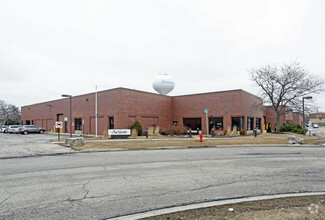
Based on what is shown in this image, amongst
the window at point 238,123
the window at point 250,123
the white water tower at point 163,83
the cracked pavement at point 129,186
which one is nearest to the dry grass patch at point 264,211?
the cracked pavement at point 129,186

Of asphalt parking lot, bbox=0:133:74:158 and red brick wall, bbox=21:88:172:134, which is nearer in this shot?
asphalt parking lot, bbox=0:133:74:158

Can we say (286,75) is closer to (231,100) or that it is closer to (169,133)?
(231,100)

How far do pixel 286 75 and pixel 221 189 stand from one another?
31.3 metres

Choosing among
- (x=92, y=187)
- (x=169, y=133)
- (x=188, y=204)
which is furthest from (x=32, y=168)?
(x=169, y=133)

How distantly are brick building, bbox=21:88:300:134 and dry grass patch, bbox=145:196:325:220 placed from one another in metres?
23.7

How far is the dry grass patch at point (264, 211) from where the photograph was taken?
3572mm

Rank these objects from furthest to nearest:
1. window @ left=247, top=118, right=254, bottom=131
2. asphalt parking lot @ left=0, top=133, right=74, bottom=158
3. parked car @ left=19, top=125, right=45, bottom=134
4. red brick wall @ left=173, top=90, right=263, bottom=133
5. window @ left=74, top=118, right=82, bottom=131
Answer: parked car @ left=19, top=125, right=45, bottom=134, window @ left=74, top=118, right=82, bottom=131, window @ left=247, top=118, right=254, bottom=131, red brick wall @ left=173, top=90, right=263, bottom=133, asphalt parking lot @ left=0, top=133, right=74, bottom=158

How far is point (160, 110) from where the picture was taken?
33031 millimetres

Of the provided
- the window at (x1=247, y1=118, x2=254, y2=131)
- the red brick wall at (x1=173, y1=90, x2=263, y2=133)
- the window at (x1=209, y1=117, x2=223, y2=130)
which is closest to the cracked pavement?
the red brick wall at (x1=173, y1=90, x2=263, y2=133)

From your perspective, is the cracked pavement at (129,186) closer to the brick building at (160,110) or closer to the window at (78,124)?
the brick building at (160,110)

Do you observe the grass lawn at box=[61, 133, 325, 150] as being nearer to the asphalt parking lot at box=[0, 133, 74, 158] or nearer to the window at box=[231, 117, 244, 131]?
the asphalt parking lot at box=[0, 133, 74, 158]

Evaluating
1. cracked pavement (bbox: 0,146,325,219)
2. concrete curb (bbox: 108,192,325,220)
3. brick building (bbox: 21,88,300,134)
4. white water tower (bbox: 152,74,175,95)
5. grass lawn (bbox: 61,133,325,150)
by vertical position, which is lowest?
grass lawn (bbox: 61,133,325,150)

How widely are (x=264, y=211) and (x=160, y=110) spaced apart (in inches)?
1156

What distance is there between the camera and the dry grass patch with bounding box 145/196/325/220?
3.57m
